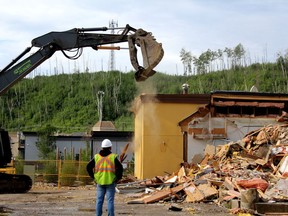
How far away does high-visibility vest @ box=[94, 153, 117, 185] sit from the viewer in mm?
10648

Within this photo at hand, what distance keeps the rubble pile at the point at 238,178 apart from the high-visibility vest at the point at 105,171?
4671mm

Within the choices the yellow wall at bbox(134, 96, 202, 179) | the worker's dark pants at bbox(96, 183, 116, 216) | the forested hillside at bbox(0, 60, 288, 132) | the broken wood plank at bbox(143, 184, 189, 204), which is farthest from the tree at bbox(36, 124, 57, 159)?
the worker's dark pants at bbox(96, 183, 116, 216)

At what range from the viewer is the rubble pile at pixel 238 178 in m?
15.5

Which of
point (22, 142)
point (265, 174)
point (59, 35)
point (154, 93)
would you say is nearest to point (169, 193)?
point (265, 174)

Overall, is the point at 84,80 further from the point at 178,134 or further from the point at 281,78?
the point at 178,134

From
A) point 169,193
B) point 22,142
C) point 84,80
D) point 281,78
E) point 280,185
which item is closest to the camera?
point 280,185

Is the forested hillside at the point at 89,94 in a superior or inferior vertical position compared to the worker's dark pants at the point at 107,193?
superior

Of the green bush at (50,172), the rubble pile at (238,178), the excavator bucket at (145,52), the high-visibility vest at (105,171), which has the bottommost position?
the green bush at (50,172)

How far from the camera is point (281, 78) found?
10006cm

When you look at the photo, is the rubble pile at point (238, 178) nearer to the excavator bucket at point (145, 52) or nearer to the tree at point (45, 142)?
the excavator bucket at point (145, 52)

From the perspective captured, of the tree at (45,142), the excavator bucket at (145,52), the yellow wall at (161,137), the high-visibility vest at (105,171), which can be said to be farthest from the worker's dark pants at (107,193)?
the tree at (45,142)

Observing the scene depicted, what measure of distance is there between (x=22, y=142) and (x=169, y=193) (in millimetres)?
49171

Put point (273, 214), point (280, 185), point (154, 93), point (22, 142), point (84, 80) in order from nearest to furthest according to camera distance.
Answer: point (273, 214), point (280, 185), point (154, 93), point (22, 142), point (84, 80)

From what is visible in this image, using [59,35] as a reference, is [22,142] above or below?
below
